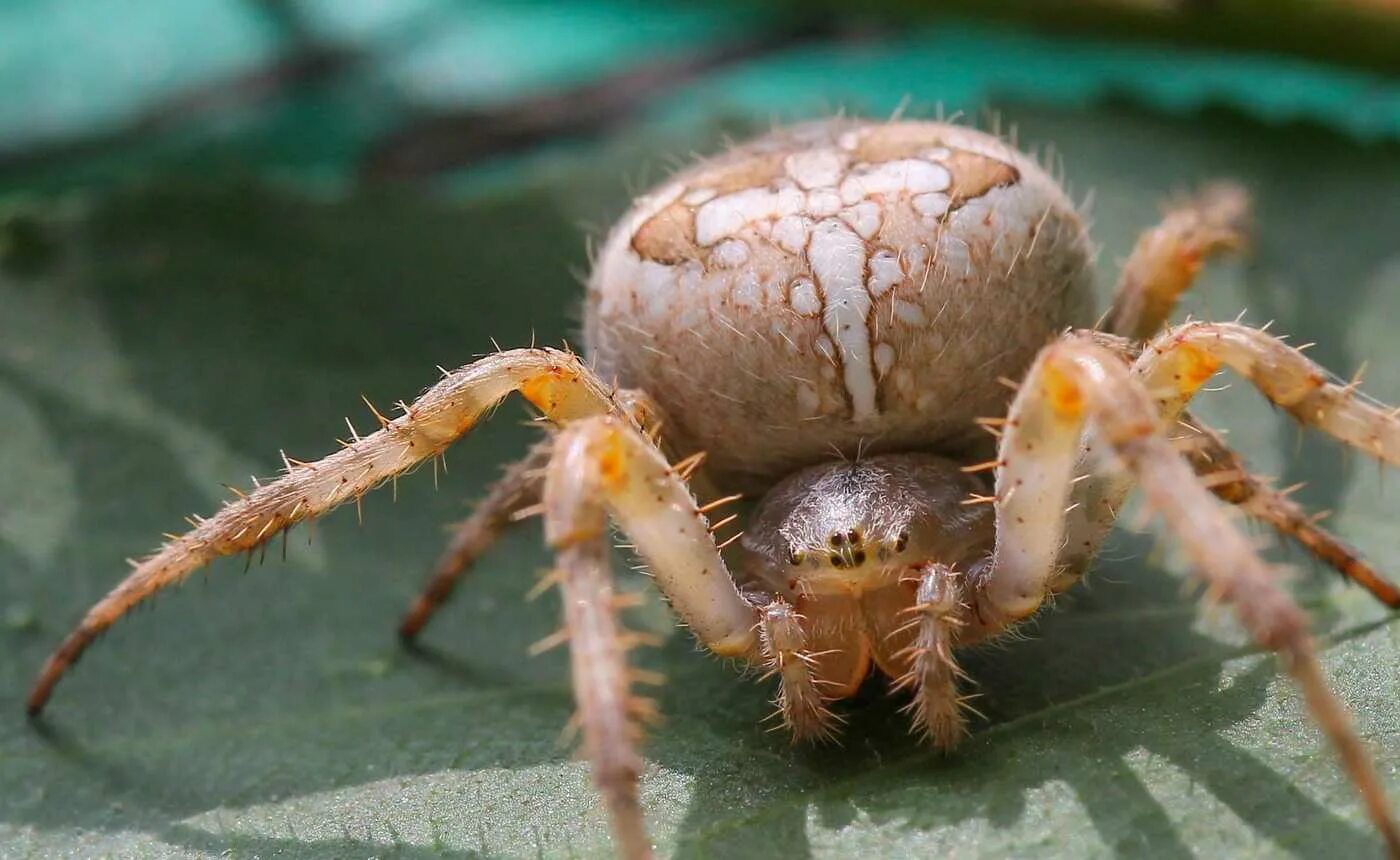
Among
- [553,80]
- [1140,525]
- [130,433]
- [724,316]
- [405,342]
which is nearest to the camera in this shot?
[1140,525]

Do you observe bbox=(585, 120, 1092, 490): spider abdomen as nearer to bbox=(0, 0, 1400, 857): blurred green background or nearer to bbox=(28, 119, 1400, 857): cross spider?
bbox=(28, 119, 1400, 857): cross spider

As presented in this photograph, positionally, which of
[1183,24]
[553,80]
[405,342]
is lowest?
[405,342]

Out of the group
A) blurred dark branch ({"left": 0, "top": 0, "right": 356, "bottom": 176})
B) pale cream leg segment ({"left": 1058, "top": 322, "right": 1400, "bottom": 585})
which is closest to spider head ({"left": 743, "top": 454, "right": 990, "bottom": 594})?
pale cream leg segment ({"left": 1058, "top": 322, "right": 1400, "bottom": 585})

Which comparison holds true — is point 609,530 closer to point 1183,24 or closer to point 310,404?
point 310,404

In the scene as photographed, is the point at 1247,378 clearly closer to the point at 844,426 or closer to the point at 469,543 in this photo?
the point at 844,426

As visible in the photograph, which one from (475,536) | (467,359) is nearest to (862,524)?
(475,536)

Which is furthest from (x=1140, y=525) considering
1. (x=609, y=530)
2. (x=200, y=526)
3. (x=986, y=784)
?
(x=200, y=526)
